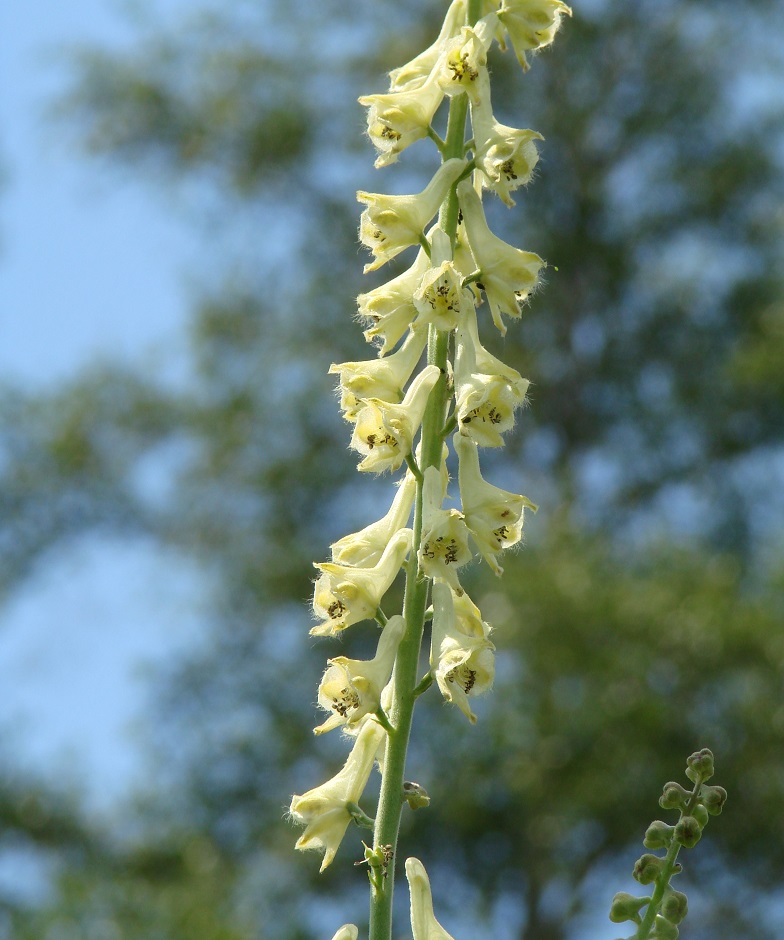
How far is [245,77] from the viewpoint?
2025cm

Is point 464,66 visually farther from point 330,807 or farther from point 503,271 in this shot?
point 330,807

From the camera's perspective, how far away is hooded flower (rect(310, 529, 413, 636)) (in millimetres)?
2035

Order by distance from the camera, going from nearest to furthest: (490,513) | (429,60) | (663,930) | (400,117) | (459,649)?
(663,930), (459,649), (490,513), (400,117), (429,60)

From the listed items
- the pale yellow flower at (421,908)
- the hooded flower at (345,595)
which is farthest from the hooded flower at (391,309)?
the pale yellow flower at (421,908)

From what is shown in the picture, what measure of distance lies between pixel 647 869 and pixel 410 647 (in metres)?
0.42

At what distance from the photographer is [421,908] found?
207 centimetres

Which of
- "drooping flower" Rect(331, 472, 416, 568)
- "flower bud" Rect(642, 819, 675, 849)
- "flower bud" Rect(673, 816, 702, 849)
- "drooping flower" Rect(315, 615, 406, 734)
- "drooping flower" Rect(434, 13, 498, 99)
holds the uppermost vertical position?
"drooping flower" Rect(434, 13, 498, 99)

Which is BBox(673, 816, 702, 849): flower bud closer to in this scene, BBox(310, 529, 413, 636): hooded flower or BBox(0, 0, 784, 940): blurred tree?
BBox(310, 529, 413, 636): hooded flower

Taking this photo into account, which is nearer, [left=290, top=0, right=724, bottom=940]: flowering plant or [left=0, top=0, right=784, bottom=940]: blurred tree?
[left=290, top=0, right=724, bottom=940]: flowering plant

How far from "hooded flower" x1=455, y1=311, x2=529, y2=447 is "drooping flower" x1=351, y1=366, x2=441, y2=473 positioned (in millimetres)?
56

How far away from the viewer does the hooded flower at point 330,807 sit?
2043 mm

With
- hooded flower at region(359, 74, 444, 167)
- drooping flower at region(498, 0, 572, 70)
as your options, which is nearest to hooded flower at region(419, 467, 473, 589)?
hooded flower at region(359, 74, 444, 167)

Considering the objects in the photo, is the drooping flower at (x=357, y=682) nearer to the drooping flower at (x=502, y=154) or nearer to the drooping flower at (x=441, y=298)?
the drooping flower at (x=441, y=298)

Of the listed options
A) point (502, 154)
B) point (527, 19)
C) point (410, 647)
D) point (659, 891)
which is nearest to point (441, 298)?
point (502, 154)
